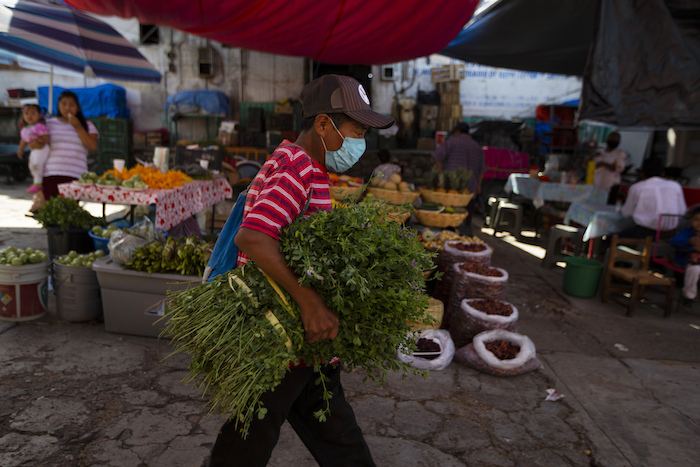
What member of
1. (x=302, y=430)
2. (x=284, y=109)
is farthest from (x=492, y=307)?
(x=284, y=109)

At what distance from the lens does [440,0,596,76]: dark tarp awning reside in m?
6.25

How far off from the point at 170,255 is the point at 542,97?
16.2 metres

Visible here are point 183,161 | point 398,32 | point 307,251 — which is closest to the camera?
point 307,251

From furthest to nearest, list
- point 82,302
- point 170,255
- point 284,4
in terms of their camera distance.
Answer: point 284,4, point 82,302, point 170,255

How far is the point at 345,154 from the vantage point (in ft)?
5.86

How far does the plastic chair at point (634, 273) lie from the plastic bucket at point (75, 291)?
5.69 meters

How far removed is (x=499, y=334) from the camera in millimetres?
3930

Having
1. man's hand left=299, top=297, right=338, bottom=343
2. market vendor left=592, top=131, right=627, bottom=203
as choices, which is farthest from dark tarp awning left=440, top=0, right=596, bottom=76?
man's hand left=299, top=297, right=338, bottom=343

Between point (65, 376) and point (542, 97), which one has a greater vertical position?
point (542, 97)

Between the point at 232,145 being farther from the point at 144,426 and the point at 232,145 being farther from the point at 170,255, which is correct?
the point at 144,426

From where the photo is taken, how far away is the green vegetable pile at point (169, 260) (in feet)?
12.6

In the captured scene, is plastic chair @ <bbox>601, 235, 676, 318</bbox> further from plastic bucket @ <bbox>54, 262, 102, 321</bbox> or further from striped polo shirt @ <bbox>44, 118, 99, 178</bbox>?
striped polo shirt @ <bbox>44, 118, 99, 178</bbox>

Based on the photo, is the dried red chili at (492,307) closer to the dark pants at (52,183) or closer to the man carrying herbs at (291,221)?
the man carrying herbs at (291,221)


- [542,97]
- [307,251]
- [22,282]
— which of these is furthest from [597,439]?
[542,97]
